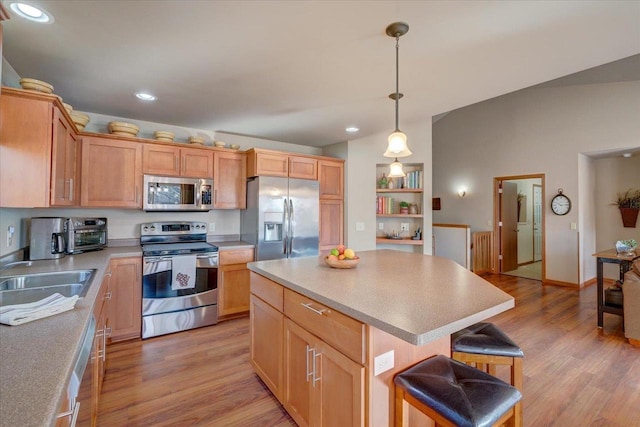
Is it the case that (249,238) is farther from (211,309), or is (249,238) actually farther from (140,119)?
(140,119)

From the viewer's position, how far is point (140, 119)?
3572 millimetres

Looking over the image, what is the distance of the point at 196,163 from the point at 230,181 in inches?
17.9

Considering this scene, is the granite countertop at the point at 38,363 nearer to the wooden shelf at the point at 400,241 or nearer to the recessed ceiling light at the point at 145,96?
the recessed ceiling light at the point at 145,96

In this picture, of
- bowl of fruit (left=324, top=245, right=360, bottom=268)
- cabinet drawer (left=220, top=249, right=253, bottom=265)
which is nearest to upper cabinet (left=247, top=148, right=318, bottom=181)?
cabinet drawer (left=220, top=249, right=253, bottom=265)

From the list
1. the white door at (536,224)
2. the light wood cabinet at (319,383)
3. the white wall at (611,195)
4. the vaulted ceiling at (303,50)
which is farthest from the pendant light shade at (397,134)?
the white door at (536,224)

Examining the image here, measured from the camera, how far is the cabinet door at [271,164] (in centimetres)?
372

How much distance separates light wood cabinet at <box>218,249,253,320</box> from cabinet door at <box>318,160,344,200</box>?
140 cm

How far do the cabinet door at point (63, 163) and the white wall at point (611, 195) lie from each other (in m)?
7.87

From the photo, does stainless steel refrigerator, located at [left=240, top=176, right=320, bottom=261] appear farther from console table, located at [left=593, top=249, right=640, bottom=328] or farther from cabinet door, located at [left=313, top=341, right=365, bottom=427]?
console table, located at [left=593, top=249, right=640, bottom=328]

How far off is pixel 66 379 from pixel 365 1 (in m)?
2.00

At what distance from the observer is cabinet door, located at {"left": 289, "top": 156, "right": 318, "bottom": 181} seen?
4.00 m

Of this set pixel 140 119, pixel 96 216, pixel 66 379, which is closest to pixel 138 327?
pixel 96 216

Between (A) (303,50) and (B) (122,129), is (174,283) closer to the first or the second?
(B) (122,129)

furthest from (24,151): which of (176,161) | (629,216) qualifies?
(629,216)
